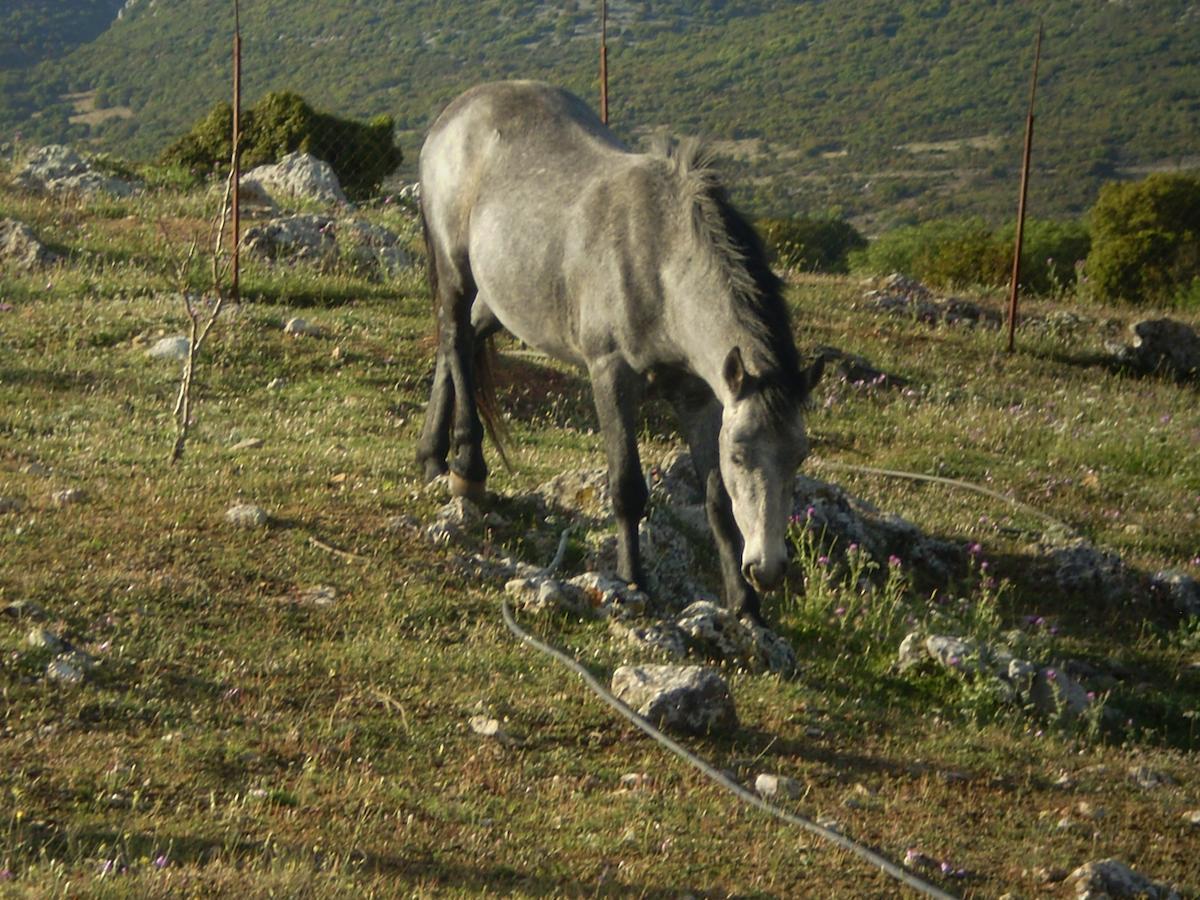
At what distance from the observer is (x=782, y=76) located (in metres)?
81.9

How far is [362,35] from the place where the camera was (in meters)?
79.8

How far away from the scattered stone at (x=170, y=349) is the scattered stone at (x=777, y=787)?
691cm

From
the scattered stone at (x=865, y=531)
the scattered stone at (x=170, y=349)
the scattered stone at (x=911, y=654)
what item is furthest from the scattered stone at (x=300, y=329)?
the scattered stone at (x=911, y=654)

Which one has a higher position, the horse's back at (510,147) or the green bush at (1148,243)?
the horse's back at (510,147)

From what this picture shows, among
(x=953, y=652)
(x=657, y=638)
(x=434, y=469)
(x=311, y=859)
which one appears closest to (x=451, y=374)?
(x=434, y=469)

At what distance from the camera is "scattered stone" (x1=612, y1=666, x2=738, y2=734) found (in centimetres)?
631

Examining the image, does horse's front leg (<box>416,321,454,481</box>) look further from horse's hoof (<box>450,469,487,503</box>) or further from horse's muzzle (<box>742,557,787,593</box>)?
horse's muzzle (<box>742,557,787,593</box>)

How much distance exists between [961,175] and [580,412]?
196 feet

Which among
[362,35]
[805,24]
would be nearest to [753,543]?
[362,35]

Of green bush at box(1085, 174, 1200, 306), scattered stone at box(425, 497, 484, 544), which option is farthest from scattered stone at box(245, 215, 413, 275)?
green bush at box(1085, 174, 1200, 306)

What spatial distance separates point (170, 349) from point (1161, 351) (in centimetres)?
1005

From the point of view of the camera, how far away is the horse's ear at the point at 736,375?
21.9 feet

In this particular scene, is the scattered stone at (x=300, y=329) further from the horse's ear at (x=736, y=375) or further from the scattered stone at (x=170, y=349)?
the horse's ear at (x=736, y=375)

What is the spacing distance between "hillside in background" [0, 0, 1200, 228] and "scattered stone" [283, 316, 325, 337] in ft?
133
